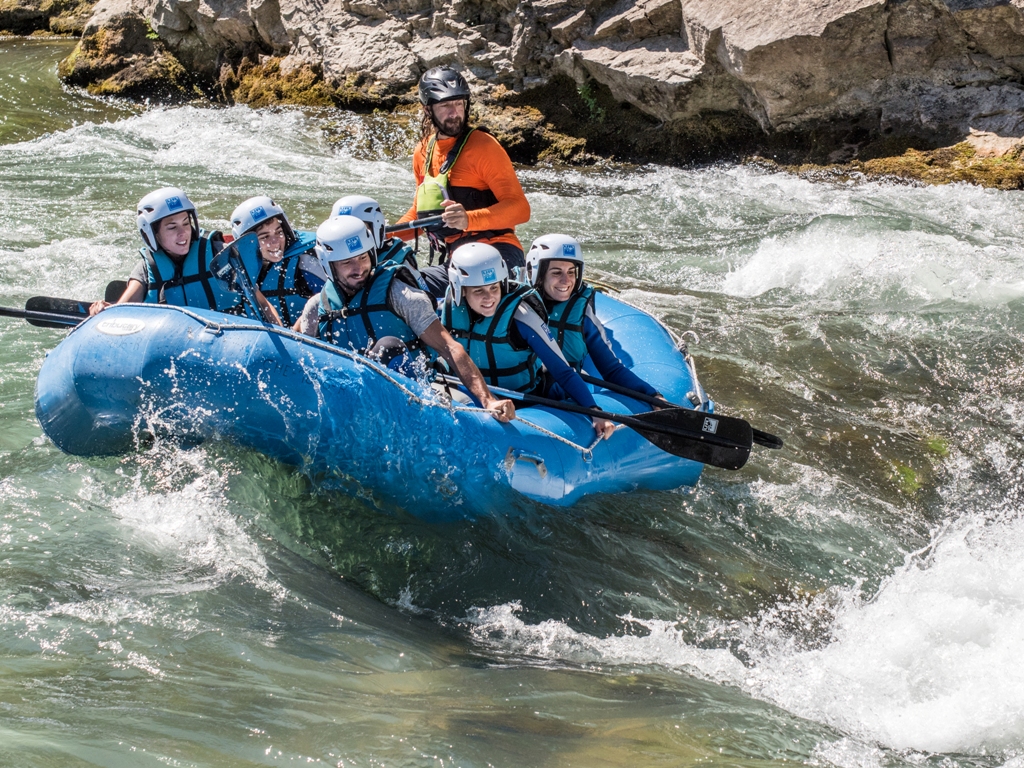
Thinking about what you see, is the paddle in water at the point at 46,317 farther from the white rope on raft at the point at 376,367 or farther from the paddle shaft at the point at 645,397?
the paddle shaft at the point at 645,397

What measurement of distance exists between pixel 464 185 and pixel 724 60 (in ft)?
17.9

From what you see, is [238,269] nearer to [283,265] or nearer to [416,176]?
[283,265]

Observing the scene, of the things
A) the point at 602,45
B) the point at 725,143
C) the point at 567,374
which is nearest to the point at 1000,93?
the point at 725,143

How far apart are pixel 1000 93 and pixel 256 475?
7.81m

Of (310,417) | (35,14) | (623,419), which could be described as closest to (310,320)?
(310,417)

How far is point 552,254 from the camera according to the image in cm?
471

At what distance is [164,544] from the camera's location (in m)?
4.09

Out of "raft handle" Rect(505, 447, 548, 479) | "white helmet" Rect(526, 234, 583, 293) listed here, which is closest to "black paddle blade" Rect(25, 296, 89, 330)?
"white helmet" Rect(526, 234, 583, 293)

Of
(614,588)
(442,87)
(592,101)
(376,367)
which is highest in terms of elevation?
(442,87)

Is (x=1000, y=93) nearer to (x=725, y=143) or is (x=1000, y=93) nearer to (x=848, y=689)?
(x=725, y=143)

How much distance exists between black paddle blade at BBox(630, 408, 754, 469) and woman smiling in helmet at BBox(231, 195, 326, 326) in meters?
2.00

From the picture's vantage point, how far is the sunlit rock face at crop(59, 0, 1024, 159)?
9031 millimetres

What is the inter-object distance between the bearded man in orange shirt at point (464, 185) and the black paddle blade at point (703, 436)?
1.43 m

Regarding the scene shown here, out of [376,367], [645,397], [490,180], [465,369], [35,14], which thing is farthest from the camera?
[35,14]
